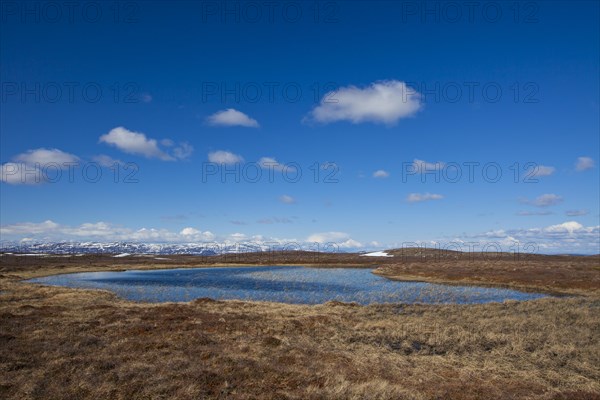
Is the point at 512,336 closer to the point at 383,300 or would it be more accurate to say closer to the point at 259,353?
the point at 259,353

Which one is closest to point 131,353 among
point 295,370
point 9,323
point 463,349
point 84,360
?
point 84,360

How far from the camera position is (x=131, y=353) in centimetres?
1808

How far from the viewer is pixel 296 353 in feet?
61.3

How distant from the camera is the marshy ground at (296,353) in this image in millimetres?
14023

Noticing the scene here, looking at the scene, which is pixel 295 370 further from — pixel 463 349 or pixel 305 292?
pixel 305 292

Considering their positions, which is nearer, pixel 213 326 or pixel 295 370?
pixel 295 370

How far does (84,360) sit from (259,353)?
7.67 m

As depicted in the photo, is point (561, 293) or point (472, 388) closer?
point (472, 388)

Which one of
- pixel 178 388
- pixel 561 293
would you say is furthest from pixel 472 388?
pixel 561 293

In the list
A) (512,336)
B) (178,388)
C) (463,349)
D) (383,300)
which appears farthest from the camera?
(383,300)

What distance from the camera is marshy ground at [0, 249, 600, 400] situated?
46.0ft

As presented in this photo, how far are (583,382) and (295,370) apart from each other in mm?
12226

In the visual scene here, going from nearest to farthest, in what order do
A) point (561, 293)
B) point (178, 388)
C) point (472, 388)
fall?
1. point (178, 388)
2. point (472, 388)
3. point (561, 293)

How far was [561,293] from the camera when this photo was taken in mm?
50531
